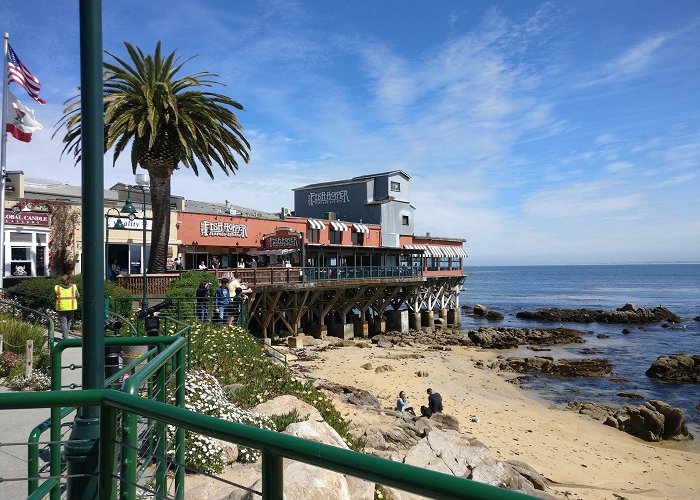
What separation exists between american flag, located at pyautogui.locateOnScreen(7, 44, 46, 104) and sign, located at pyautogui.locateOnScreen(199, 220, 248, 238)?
11698 millimetres

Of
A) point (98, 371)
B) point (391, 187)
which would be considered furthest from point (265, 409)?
point (391, 187)

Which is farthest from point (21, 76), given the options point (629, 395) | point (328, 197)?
point (328, 197)

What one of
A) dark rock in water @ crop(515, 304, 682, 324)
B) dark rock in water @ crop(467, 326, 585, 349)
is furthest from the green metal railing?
dark rock in water @ crop(515, 304, 682, 324)

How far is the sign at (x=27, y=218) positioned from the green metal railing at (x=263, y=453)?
21.7 m

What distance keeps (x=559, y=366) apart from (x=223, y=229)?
21.2 meters

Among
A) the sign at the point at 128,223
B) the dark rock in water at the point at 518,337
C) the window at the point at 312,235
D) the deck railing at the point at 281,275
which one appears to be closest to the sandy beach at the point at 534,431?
the deck railing at the point at 281,275

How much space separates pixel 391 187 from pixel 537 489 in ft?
121

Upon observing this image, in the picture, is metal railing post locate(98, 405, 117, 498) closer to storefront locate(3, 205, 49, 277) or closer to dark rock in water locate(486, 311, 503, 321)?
storefront locate(3, 205, 49, 277)

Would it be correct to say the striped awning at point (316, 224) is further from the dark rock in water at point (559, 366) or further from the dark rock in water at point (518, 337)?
the dark rock in water at point (559, 366)

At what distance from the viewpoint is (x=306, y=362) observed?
84.4ft

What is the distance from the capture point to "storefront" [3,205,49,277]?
2100 centimetres

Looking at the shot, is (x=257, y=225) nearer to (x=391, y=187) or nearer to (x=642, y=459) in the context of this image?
(x=391, y=187)

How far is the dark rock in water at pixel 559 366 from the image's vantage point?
29.1m

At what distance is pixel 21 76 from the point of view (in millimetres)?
17516
